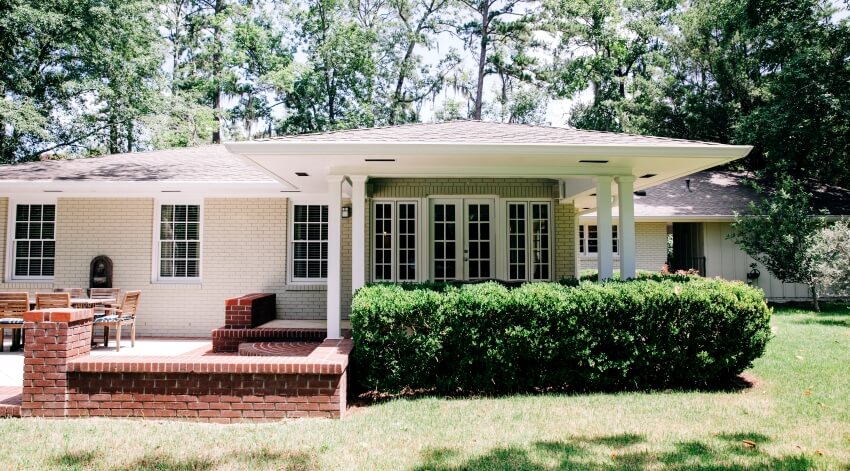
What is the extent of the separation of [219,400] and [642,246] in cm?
1518

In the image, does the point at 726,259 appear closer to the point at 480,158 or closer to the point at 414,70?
the point at 480,158

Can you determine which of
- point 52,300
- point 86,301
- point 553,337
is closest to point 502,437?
point 553,337

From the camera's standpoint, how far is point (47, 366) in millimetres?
5457

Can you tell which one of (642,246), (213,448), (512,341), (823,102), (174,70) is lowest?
(213,448)

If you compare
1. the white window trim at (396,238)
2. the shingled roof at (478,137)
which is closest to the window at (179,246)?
the white window trim at (396,238)

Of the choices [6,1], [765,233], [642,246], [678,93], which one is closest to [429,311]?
[765,233]

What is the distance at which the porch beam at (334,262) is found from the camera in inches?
296

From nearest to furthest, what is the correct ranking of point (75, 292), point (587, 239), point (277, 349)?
point (277, 349), point (75, 292), point (587, 239)

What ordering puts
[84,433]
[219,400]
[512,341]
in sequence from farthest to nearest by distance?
1. [512,341]
2. [219,400]
3. [84,433]

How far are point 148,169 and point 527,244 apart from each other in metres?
7.77

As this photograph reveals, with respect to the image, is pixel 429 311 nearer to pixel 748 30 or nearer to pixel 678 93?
pixel 748 30

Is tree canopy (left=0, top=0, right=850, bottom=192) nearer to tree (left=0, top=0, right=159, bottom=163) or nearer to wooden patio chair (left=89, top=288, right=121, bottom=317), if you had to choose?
tree (left=0, top=0, right=159, bottom=163)

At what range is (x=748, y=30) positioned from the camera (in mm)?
18359

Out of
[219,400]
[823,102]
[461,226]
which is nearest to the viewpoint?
[219,400]
